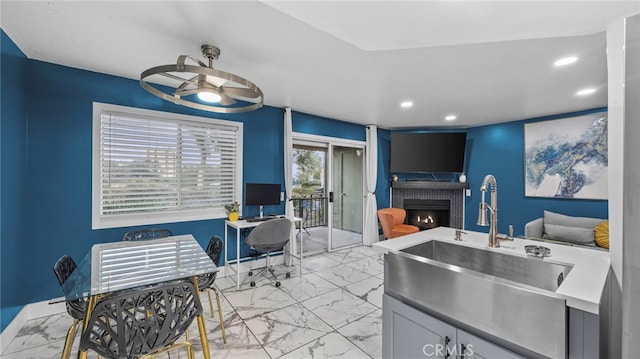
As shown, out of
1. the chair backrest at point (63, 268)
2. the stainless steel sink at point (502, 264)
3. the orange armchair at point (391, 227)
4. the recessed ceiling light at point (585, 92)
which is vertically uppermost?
the recessed ceiling light at point (585, 92)

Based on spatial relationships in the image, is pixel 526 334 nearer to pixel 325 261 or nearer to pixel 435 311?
pixel 435 311

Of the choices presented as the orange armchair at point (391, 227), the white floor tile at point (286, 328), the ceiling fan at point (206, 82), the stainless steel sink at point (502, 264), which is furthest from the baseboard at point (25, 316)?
the orange armchair at point (391, 227)

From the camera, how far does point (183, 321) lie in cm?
143

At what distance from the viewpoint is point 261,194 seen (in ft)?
12.1

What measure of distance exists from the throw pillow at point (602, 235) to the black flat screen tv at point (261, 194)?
431 centimetres

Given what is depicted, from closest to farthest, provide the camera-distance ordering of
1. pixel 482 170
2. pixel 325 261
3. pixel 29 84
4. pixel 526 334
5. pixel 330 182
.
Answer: pixel 526 334, pixel 29 84, pixel 325 261, pixel 330 182, pixel 482 170

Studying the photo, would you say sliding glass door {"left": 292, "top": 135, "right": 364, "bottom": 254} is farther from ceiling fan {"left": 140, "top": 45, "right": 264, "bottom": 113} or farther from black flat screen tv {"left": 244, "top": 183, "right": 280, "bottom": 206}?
ceiling fan {"left": 140, "top": 45, "right": 264, "bottom": 113}

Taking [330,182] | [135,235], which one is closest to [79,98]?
[135,235]

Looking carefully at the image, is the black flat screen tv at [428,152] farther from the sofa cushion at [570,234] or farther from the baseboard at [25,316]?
the baseboard at [25,316]

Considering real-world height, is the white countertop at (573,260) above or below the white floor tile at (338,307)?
above

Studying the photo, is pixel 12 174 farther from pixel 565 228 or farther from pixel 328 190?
pixel 565 228

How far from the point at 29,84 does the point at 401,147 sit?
17.6 ft

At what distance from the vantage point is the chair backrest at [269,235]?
308 centimetres

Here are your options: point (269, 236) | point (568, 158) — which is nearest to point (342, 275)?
point (269, 236)
